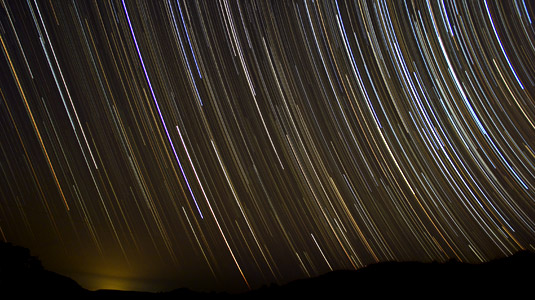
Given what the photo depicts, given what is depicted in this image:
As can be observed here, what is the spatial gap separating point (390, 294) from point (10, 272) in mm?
7300

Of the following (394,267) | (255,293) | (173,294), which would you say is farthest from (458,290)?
(173,294)

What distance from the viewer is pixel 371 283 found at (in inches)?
267

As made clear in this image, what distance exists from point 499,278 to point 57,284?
345 inches

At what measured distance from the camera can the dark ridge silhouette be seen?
552 centimetres

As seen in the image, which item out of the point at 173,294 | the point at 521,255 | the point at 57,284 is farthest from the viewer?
the point at 173,294

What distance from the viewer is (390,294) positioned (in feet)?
19.2

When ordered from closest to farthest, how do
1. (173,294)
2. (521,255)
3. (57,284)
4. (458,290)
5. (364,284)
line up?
(458,290) → (521,255) → (364,284) → (57,284) → (173,294)

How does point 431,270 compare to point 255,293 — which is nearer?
point 431,270

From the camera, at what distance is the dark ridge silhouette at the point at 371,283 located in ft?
18.1

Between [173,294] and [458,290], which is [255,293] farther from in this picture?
[458,290]

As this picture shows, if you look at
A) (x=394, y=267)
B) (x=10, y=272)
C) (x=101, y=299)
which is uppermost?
(x=10, y=272)

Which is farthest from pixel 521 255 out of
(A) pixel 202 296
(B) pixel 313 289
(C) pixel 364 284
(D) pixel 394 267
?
(A) pixel 202 296

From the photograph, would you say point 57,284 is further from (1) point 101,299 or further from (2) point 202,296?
(2) point 202,296

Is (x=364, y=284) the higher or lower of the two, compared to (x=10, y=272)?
lower
